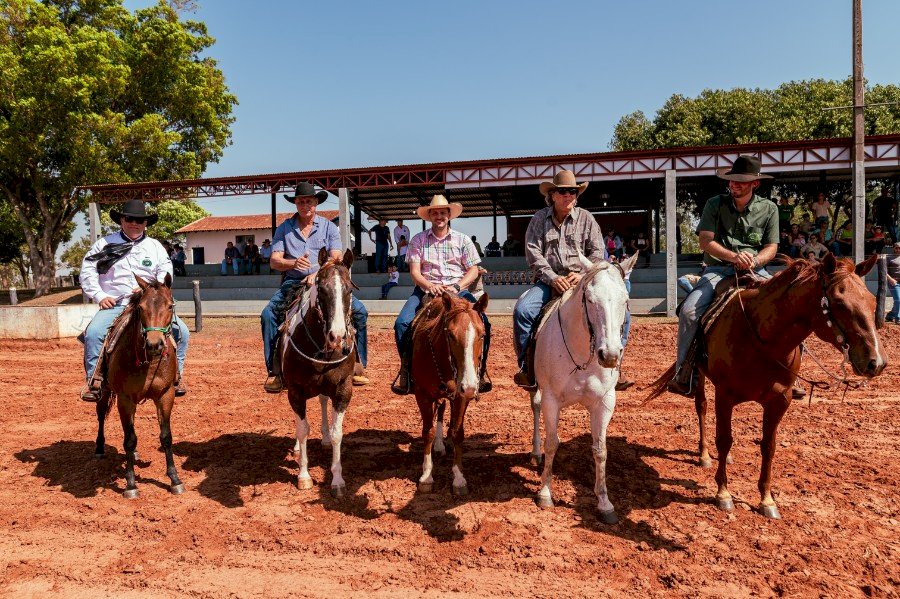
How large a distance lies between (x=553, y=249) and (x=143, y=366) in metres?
4.26

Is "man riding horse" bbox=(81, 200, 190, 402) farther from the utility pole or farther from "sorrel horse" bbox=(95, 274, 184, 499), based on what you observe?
the utility pole

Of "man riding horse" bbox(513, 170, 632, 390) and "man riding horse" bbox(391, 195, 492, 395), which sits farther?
"man riding horse" bbox(391, 195, 492, 395)

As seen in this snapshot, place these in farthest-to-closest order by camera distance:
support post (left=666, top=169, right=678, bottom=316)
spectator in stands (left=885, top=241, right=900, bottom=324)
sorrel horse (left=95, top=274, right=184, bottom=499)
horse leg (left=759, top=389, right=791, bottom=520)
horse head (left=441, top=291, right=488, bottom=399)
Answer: support post (left=666, top=169, right=678, bottom=316), spectator in stands (left=885, top=241, right=900, bottom=324), sorrel horse (left=95, top=274, right=184, bottom=499), horse leg (left=759, top=389, right=791, bottom=520), horse head (left=441, top=291, right=488, bottom=399)

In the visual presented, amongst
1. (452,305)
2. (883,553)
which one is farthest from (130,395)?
(883,553)

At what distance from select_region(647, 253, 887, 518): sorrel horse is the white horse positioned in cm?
107

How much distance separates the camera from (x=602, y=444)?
17.3 ft

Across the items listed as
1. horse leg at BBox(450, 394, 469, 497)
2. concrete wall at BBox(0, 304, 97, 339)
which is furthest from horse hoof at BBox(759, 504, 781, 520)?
concrete wall at BBox(0, 304, 97, 339)

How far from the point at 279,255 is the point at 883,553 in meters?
5.99

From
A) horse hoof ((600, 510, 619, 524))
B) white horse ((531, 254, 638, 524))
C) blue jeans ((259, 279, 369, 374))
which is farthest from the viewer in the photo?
blue jeans ((259, 279, 369, 374))

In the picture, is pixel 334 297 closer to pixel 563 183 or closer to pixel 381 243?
pixel 563 183

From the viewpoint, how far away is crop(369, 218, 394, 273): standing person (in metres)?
27.4

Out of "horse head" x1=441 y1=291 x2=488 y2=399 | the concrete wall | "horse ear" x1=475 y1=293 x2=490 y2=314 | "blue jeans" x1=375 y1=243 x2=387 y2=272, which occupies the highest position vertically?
"blue jeans" x1=375 y1=243 x2=387 y2=272

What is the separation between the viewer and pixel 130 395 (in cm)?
603

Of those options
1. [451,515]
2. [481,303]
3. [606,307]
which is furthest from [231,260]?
[606,307]
